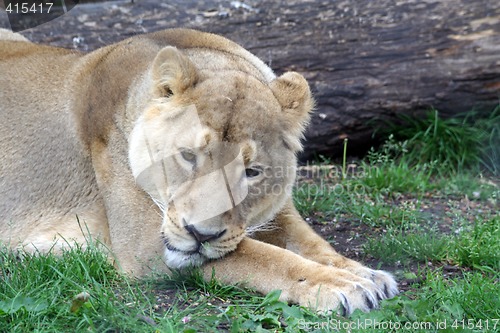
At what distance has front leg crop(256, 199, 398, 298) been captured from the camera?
14.7 ft

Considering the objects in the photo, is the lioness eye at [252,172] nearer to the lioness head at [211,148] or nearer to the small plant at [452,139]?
the lioness head at [211,148]

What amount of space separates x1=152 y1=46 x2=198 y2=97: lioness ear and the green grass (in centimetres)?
104

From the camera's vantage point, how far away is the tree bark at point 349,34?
6.93 m

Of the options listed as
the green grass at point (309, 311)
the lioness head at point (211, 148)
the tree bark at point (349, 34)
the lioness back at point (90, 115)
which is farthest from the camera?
the tree bark at point (349, 34)

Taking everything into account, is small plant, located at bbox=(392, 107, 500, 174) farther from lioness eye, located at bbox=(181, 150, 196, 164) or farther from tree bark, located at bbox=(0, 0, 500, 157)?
lioness eye, located at bbox=(181, 150, 196, 164)

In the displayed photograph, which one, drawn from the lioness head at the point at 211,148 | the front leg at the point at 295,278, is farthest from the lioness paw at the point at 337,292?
the lioness head at the point at 211,148

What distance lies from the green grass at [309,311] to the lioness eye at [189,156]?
636mm

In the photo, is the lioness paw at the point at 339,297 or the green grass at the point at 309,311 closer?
the green grass at the point at 309,311

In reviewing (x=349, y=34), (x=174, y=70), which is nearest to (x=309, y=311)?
(x=174, y=70)

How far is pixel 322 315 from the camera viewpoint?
4.05 m

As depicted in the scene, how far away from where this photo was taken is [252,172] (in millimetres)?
4418

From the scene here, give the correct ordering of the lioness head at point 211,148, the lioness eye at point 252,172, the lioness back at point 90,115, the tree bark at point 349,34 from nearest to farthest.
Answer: the lioness head at point 211,148
the lioness eye at point 252,172
the lioness back at point 90,115
the tree bark at point 349,34

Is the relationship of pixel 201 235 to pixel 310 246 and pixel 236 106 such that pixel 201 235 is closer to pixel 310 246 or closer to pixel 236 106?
pixel 236 106

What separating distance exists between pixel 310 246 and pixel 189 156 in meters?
1.05
